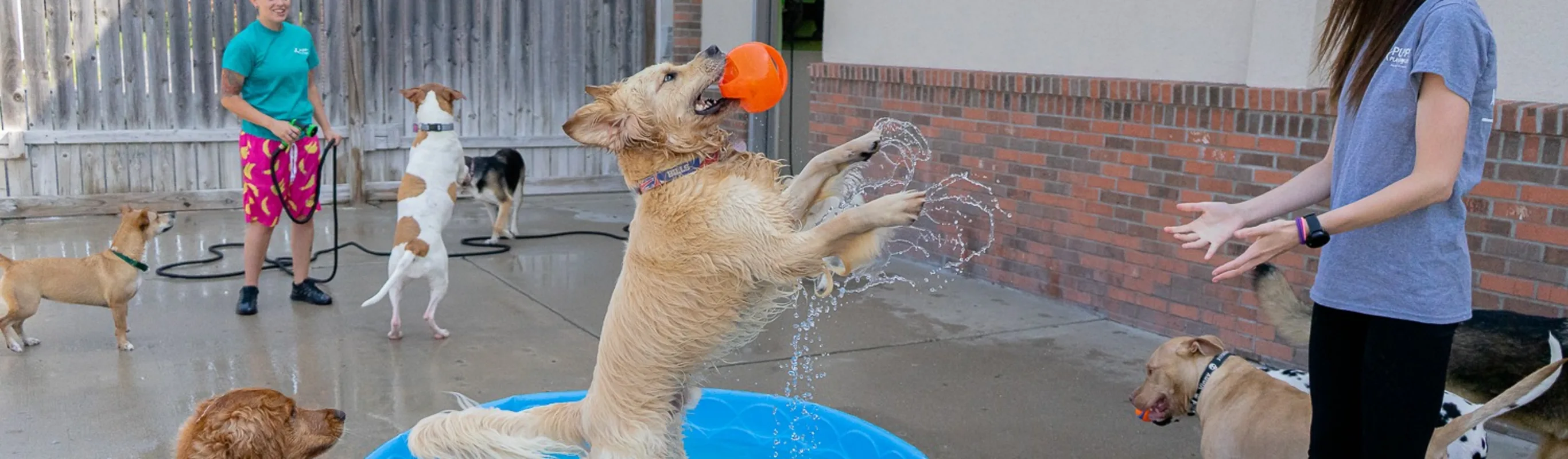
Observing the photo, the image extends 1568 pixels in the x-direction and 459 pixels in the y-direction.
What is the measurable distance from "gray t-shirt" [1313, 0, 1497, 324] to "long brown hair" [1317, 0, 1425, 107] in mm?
41

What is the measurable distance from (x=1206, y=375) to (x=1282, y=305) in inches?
21.4

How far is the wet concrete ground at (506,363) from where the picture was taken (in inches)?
190

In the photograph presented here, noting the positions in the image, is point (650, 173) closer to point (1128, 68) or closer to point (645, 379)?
point (645, 379)

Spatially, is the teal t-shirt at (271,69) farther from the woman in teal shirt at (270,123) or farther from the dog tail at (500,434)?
the dog tail at (500,434)

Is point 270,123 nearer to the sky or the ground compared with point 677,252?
nearer to the sky

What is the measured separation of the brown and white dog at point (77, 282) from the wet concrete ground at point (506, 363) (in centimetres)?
17

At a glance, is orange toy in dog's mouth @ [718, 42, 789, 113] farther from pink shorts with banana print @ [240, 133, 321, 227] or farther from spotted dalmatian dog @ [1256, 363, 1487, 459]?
pink shorts with banana print @ [240, 133, 321, 227]

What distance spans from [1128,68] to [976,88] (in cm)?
115

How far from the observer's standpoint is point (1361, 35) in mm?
2664

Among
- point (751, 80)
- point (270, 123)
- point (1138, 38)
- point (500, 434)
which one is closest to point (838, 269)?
point (751, 80)

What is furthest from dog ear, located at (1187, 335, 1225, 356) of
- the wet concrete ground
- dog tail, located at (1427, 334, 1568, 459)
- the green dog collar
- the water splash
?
the green dog collar

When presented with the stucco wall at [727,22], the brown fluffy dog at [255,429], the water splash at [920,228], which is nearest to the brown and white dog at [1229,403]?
the water splash at [920,228]

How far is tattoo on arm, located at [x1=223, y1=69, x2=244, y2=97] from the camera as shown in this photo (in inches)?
252

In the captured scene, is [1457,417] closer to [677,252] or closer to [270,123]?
[677,252]
